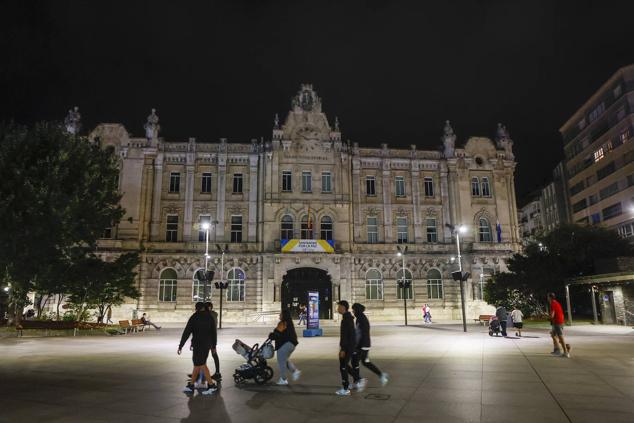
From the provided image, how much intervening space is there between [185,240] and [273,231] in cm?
856

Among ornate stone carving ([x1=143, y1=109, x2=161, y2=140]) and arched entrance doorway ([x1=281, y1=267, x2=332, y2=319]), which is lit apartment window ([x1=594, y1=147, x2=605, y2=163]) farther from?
ornate stone carving ([x1=143, y1=109, x2=161, y2=140])

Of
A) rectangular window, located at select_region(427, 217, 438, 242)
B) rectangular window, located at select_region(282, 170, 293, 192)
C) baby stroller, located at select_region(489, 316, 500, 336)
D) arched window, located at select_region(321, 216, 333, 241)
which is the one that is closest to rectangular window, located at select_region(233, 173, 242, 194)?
rectangular window, located at select_region(282, 170, 293, 192)

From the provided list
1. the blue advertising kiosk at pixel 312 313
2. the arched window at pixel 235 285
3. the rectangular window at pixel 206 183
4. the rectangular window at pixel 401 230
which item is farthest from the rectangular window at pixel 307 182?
the blue advertising kiosk at pixel 312 313

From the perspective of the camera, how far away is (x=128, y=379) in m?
11.4

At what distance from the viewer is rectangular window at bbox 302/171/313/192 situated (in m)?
45.2

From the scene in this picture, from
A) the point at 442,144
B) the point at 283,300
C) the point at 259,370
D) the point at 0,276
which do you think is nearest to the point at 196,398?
the point at 259,370

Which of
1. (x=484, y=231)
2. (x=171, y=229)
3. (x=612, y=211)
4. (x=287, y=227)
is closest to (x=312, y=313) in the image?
(x=287, y=227)

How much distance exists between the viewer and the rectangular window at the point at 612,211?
63438mm

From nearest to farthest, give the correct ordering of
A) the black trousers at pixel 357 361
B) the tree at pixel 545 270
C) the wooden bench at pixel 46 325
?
the black trousers at pixel 357 361, the wooden bench at pixel 46 325, the tree at pixel 545 270

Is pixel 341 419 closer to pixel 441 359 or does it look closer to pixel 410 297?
pixel 441 359

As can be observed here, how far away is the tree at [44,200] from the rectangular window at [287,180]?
18874 millimetres

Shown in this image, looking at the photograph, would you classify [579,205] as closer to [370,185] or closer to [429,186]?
[429,186]

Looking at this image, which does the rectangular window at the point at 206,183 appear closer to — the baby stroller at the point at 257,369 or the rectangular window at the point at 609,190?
the baby stroller at the point at 257,369

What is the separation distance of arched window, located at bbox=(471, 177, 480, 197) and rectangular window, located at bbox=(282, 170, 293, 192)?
19.6 meters
